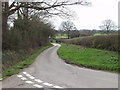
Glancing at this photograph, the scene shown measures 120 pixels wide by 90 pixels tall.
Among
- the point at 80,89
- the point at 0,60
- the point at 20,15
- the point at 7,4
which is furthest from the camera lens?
the point at 20,15

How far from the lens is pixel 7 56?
44.1 ft

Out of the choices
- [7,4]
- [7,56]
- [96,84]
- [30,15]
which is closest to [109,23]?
[30,15]

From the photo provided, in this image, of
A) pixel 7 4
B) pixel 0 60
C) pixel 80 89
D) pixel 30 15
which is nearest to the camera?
pixel 80 89

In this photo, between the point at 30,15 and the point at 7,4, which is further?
the point at 30,15

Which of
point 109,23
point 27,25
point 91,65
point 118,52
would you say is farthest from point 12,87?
point 109,23

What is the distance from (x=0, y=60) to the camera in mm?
11930

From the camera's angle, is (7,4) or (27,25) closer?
(7,4)

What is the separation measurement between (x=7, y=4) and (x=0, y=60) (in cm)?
863

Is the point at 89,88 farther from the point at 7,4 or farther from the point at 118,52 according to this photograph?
the point at 7,4

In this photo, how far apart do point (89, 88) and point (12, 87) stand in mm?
3394

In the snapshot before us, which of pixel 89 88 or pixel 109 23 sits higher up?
pixel 109 23

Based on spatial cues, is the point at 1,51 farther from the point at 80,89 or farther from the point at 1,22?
the point at 80,89

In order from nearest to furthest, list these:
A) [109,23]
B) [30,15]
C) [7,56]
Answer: [7,56], [30,15], [109,23]

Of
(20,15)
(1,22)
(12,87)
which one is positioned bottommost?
(12,87)
